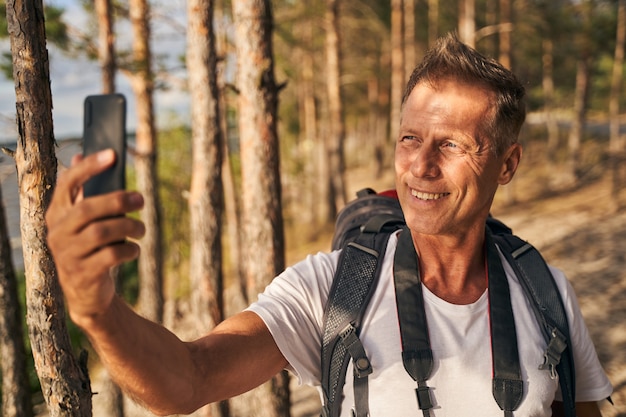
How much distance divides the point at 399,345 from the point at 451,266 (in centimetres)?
38

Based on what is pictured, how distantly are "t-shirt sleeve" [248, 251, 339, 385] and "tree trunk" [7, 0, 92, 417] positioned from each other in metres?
1.67

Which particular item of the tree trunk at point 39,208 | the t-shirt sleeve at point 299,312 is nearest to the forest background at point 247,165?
the tree trunk at point 39,208

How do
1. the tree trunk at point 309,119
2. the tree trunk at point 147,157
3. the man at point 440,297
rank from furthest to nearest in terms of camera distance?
1. the tree trunk at point 309,119
2. the tree trunk at point 147,157
3. the man at point 440,297

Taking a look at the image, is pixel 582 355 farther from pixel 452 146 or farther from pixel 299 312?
pixel 299 312

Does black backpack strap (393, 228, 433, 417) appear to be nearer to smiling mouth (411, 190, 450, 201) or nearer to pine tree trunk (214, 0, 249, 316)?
smiling mouth (411, 190, 450, 201)

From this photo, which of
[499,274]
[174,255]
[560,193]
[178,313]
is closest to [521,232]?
[560,193]

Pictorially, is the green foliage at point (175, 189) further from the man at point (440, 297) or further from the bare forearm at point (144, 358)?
the bare forearm at point (144, 358)

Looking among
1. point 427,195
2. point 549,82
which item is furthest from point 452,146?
point 549,82

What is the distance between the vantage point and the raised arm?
0.96 metres

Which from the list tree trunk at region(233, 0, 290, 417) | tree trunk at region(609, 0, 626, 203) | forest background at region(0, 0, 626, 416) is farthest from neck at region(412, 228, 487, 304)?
tree trunk at region(609, 0, 626, 203)

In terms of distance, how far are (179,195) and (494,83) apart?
17.9m

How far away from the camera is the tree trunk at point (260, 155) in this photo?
569 cm

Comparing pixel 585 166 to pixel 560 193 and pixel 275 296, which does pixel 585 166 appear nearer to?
pixel 560 193

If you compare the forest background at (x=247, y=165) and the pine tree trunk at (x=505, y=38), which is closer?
the forest background at (x=247, y=165)
